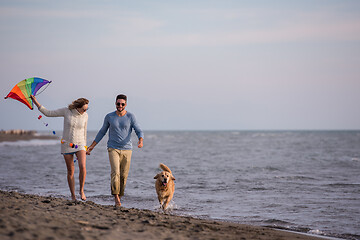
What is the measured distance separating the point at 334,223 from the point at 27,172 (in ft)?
36.3

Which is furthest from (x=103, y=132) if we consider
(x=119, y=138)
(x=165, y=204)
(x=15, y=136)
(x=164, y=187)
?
(x=15, y=136)

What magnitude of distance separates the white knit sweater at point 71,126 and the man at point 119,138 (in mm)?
392

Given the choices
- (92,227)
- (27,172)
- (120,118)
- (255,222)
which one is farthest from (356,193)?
(27,172)

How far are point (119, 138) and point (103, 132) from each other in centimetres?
41

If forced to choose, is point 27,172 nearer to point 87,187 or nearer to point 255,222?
point 87,187

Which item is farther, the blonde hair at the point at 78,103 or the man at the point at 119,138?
the man at the point at 119,138

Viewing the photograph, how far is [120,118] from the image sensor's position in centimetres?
728

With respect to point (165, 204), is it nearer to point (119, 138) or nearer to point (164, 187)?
point (164, 187)

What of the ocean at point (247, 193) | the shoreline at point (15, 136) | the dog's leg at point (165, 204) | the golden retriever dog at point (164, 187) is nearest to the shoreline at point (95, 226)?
the ocean at point (247, 193)

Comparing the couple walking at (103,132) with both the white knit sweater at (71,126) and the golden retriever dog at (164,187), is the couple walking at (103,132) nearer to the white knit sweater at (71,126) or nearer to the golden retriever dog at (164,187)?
the white knit sweater at (71,126)

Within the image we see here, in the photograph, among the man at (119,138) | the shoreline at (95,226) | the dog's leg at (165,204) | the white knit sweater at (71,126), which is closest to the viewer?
the shoreline at (95,226)

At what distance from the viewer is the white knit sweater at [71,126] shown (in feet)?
22.7

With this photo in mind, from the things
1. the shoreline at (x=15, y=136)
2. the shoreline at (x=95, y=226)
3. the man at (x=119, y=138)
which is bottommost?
the shoreline at (x=15, y=136)

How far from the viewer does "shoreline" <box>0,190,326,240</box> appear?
4.37m
